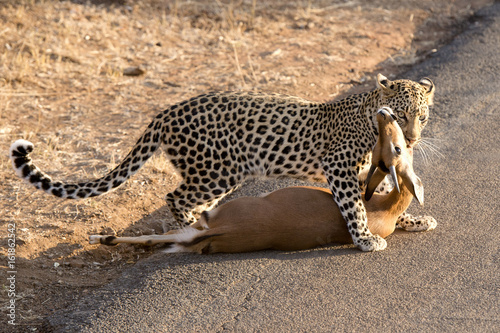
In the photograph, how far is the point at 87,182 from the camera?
20.0ft

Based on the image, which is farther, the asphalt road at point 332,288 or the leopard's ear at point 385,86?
the leopard's ear at point 385,86

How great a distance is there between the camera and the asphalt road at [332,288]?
494 centimetres

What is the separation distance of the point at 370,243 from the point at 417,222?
0.69m

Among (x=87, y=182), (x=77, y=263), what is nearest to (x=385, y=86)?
(x=87, y=182)

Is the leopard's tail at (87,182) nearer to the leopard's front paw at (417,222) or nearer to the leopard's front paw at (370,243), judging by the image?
the leopard's front paw at (370,243)

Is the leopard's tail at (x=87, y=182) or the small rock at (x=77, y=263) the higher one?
the leopard's tail at (x=87, y=182)

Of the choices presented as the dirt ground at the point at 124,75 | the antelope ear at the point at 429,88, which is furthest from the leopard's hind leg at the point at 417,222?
the dirt ground at the point at 124,75

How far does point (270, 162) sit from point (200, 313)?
72.4 inches

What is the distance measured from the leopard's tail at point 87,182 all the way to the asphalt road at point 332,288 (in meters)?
0.81

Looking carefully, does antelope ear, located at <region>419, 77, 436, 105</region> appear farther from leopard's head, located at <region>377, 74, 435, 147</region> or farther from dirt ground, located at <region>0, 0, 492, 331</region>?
dirt ground, located at <region>0, 0, 492, 331</region>

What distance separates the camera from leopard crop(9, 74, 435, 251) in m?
6.04

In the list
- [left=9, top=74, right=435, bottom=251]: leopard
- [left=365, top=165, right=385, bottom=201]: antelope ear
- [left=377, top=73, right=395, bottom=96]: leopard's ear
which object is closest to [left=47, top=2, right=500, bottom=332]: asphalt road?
[left=9, top=74, right=435, bottom=251]: leopard

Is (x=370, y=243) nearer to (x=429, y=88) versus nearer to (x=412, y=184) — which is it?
(x=412, y=184)

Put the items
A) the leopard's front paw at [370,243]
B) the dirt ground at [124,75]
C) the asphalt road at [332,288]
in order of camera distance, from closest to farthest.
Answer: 1. the asphalt road at [332,288]
2. the leopard's front paw at [370,243]
3. the dirt ground at [124,75]
